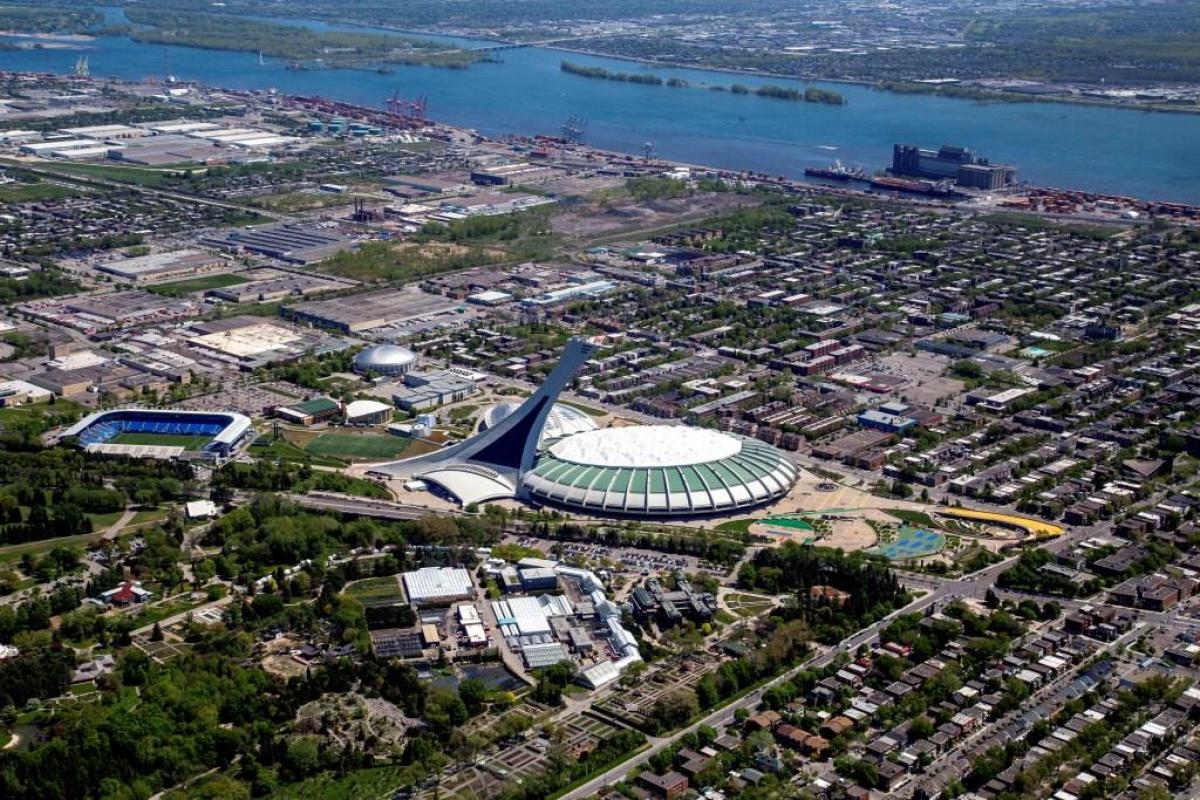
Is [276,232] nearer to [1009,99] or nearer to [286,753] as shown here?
[286,753]

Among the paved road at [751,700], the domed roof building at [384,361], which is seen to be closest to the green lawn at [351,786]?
the paved road at [751,700]

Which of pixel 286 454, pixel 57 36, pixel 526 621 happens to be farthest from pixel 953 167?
pixel 57 36

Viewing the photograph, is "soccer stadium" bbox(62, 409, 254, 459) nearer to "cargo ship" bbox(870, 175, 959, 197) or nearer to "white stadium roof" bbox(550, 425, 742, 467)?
"white stadium roof" bbox(550, 425, 742, 467)

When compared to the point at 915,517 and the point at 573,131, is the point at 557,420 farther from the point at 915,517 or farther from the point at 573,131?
the point at 573,131

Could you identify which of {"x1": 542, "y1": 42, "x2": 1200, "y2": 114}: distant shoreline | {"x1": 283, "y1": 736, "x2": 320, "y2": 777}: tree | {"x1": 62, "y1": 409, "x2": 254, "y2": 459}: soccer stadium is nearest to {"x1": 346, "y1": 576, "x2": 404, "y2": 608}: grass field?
{"x1": 283, "y1": 736, "x2": 320, "y2": 777}: tree

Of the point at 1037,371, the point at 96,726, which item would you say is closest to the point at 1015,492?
the point at 1037,371
